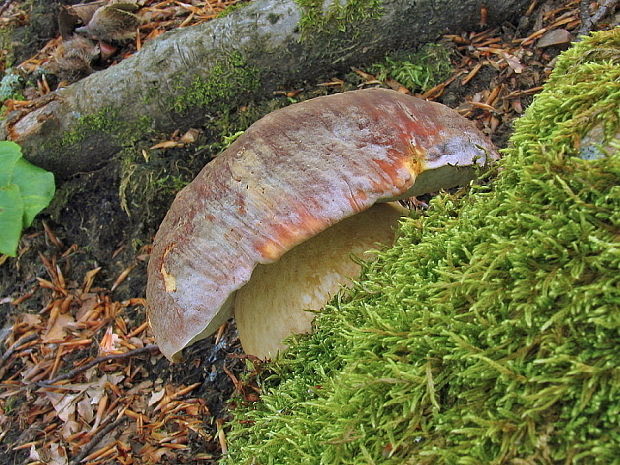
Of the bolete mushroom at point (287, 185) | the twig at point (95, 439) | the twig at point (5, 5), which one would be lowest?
the twig at point (95, 439)

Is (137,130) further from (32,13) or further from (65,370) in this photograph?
(32,13)

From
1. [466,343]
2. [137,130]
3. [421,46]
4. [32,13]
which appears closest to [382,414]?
[466,343]

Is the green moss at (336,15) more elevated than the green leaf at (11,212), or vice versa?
the green moss at (336,15)

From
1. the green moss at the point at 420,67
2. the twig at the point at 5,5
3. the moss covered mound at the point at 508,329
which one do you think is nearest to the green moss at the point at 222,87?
the green moss at the point at 420,67

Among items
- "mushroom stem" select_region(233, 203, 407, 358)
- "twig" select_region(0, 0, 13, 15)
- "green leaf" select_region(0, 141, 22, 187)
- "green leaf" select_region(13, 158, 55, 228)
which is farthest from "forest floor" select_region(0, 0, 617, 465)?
"twig" select_region(0, 0, 13, 15)

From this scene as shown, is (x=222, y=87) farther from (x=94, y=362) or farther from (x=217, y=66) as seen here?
(x=94, y=362)

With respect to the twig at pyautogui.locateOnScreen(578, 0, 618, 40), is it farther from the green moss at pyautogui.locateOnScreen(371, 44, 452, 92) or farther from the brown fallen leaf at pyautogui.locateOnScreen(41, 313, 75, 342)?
the brown fallen leaf at pyautogui.locateOnScreen(41, 313, 75, 342)

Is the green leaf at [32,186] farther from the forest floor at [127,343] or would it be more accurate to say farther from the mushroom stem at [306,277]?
the mushroom stem at [306,277]
